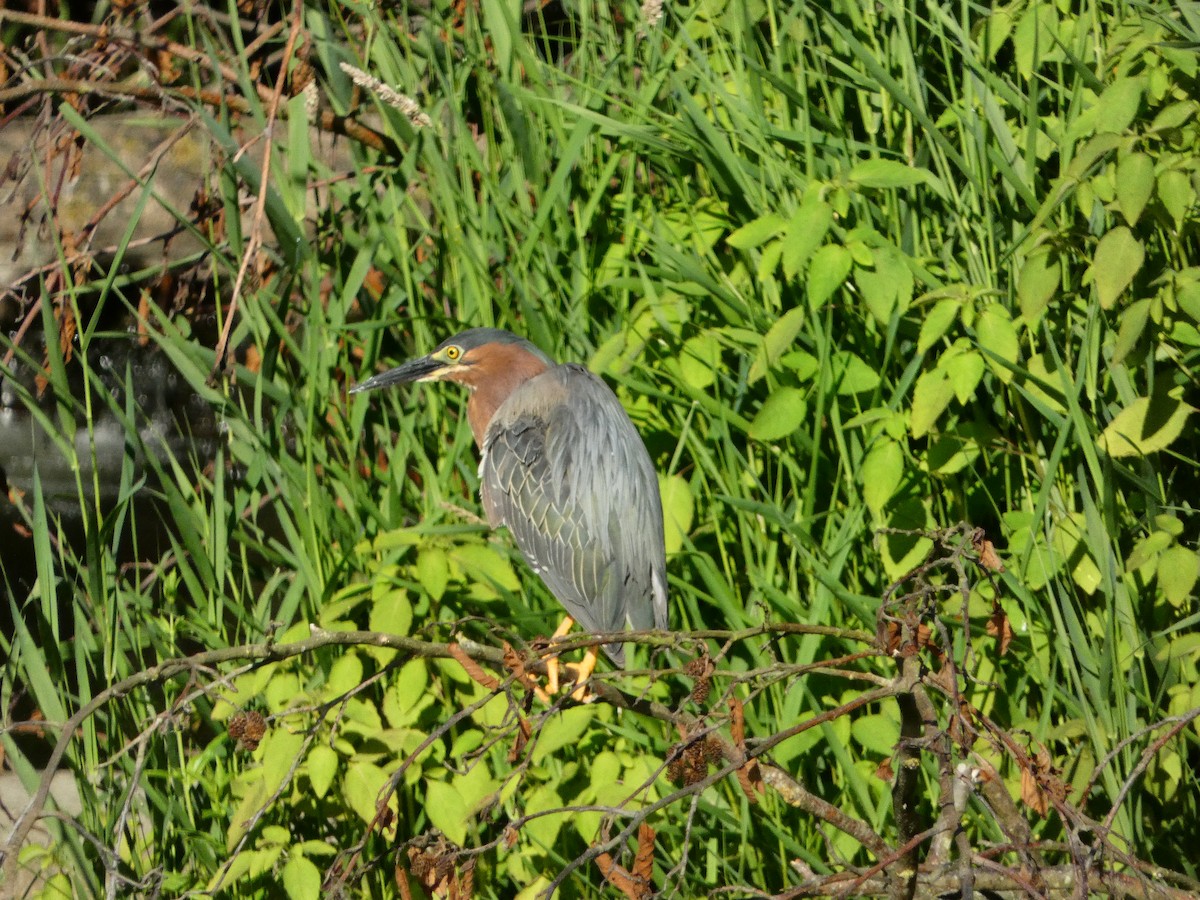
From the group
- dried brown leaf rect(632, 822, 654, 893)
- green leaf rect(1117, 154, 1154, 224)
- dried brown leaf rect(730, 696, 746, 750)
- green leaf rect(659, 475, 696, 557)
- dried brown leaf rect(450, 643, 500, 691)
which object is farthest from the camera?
green leaf rect(659, 475, 696, 557)

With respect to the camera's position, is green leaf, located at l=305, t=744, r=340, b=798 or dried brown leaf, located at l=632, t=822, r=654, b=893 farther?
green leaf, located at l=305, t=744, r=340, b=798

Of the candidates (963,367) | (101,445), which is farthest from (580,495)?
(101,445)

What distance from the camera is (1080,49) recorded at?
2.39 m

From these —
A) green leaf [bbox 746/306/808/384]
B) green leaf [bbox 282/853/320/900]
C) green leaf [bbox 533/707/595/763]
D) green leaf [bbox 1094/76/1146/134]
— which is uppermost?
green leaf [bbox 1094/76/1146/134]

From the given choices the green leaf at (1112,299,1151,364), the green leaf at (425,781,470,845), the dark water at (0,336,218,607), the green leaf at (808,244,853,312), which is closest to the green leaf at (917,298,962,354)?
the green leaf at (808,244,853,312)

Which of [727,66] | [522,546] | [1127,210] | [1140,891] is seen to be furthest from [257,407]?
[1140,891]

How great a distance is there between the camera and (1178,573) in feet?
6.70

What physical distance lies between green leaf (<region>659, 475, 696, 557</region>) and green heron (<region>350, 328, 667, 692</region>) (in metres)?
0.13

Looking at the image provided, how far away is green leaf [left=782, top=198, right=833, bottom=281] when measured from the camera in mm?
2152

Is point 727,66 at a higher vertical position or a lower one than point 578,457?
higher

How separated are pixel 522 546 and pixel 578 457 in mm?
271

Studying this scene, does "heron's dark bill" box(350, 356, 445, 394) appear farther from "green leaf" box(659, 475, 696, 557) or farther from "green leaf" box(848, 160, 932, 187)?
"green leaf" box(848, 160, 932, 187)

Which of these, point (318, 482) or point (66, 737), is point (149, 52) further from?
point (66, 737)

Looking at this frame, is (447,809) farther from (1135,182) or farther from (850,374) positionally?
(1135,182)
